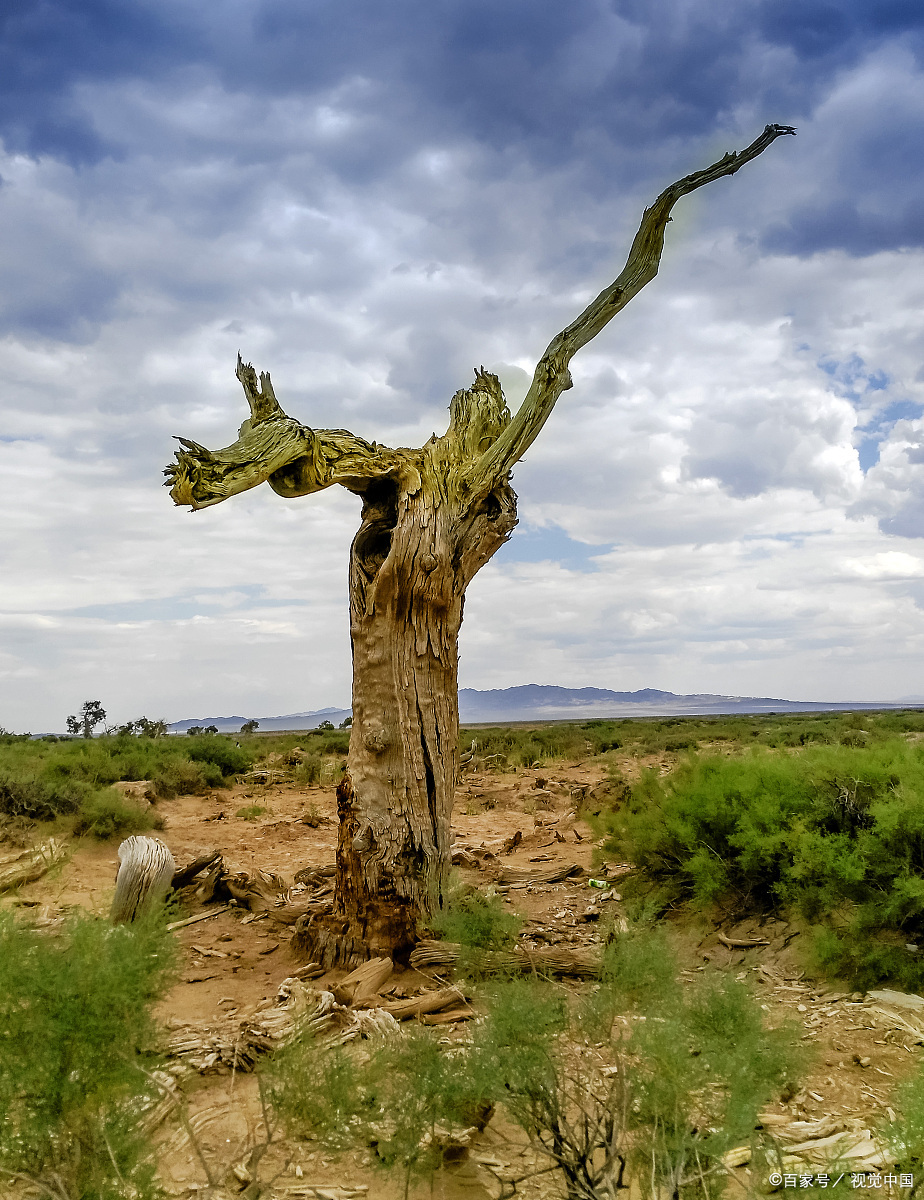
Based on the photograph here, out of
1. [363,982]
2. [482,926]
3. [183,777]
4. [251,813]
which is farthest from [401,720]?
[183,777]

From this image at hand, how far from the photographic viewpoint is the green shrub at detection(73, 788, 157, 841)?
11375 millimetres

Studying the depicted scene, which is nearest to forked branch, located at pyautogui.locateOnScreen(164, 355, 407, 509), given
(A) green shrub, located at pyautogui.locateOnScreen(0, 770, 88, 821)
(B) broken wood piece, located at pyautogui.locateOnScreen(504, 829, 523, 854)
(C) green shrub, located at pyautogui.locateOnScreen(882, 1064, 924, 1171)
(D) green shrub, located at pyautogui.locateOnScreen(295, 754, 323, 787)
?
(C) green shrub, located at pyautogui.locateOnScreen(882, 1064, 924, 1171)

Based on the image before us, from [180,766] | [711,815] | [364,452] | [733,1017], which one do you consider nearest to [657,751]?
[180,766]

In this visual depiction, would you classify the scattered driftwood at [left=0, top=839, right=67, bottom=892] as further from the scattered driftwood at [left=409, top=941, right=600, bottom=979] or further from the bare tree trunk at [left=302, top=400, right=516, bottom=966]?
the scattered driftwood at [left=409, top=941, right=600, bottom=979]

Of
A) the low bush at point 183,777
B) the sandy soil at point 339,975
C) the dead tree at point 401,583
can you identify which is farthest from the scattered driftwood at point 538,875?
the low bush at point 183,777

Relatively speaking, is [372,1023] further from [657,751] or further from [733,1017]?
[657,751]

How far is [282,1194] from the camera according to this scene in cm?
330

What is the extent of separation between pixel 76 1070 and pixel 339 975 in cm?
338

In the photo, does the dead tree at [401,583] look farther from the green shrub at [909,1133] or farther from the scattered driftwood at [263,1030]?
the green shrub at [909,1133]

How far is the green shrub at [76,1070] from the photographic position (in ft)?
9.04

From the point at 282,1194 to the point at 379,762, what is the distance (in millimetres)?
3348

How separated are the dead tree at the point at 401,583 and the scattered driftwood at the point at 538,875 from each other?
2640mm

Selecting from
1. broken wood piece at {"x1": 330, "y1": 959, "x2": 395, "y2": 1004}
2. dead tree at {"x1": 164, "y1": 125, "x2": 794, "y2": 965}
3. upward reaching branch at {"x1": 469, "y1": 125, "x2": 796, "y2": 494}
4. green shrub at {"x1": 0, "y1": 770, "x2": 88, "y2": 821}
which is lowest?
broken wood piece at {"x1": 330, "y1": 959, "x2": 395, "y2": 1004}

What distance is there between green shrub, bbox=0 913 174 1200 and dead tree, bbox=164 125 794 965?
3.11m
